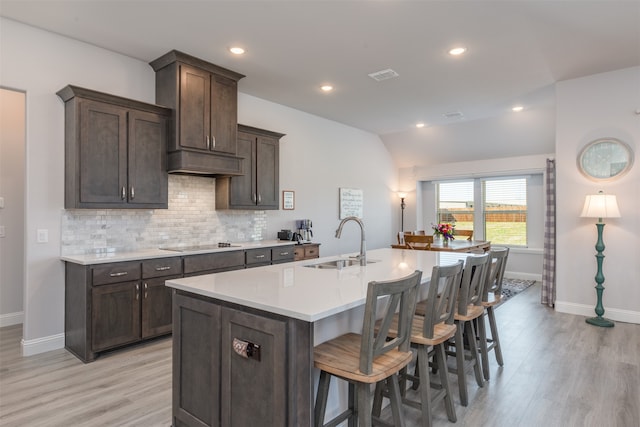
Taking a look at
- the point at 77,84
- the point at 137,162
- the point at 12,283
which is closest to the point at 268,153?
the point at 137,162

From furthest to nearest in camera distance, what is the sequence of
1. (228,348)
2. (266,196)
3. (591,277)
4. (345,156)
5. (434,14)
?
(345,156) → (266,196) → (591,277) → (434,14) → (228,348)

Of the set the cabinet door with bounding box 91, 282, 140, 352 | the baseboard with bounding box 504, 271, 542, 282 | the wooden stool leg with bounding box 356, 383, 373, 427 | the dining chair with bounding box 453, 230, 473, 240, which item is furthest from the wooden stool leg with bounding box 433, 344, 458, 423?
the baseboard with bounding box 504, 271, 542, 282

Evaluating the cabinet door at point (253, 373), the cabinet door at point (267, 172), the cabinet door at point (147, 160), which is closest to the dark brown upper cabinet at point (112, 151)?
the cabinet door at point (147, 160)

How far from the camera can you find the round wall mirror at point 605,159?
4.40 m

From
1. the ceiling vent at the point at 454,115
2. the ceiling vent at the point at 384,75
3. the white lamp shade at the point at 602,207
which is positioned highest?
the ceiling vent at the point at 454,115

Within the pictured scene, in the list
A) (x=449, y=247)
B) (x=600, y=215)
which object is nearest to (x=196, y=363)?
(x=449, y=247)

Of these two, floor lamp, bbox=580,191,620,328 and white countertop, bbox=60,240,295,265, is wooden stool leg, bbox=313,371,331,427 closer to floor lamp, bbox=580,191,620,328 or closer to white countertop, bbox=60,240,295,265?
white countertop, bbox=60,240,295,265

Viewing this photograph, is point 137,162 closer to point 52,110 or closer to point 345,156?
point 52,110

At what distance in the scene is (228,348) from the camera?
1.86m

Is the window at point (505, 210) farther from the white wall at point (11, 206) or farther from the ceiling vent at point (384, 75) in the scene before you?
the white wall at point (11, 206)

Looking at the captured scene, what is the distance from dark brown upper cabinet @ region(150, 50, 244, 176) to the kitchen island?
1.99 metres

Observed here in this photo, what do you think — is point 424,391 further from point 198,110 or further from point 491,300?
point 198,110

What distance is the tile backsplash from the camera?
3627 millimetres

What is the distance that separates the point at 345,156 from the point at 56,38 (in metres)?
4.64
